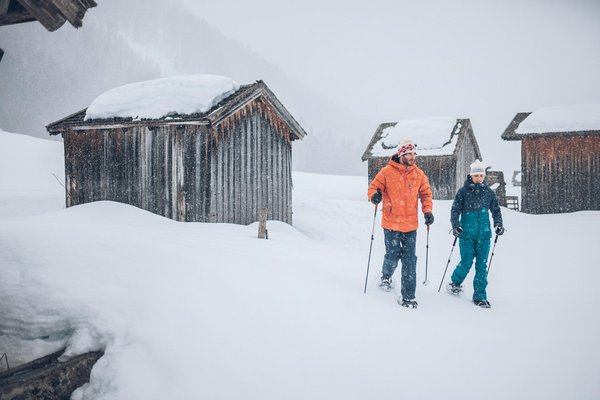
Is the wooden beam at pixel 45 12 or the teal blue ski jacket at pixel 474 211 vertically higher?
the wooden beam at pixel 45 12

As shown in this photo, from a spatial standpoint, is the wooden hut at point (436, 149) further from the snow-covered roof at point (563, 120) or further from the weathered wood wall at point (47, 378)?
the weathered wood wall at point (47, 378)

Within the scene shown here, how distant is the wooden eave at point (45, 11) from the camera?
14.5 ft

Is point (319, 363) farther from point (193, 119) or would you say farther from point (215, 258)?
point (193, 119)

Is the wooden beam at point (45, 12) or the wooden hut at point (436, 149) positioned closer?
the wooden beam at point (45, 12)

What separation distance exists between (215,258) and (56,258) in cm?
177

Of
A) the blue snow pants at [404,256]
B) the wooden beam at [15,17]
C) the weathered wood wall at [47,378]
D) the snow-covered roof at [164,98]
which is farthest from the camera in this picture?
the snow-covered roof at [164,98]

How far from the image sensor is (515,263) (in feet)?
31.2

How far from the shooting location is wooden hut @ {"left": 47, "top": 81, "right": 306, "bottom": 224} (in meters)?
10.0

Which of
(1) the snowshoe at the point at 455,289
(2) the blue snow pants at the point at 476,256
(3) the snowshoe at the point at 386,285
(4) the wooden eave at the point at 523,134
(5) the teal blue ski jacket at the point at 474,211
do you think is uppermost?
(4) the wooden eave at the point at 523,134

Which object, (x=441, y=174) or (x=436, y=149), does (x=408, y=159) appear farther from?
(x=436, y=149)

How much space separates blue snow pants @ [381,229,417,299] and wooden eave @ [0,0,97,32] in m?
4.71

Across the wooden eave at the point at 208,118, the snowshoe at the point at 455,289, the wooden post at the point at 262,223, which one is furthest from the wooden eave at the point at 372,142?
the snowshoe at the point at 455,289

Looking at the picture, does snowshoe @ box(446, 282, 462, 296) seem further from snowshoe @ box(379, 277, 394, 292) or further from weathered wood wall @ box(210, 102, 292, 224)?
weathered wood wall @ box(210, 102, 292, 224)

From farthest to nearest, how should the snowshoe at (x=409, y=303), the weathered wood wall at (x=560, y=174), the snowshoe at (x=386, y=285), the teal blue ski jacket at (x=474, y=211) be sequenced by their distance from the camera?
the weathered wood wall at (x=560, y=174) < the teal blue ski jacket at (x=474, y=211) < the snowshoe at (x=386, y=285) < the snowshoe at (x=409, y=303)
